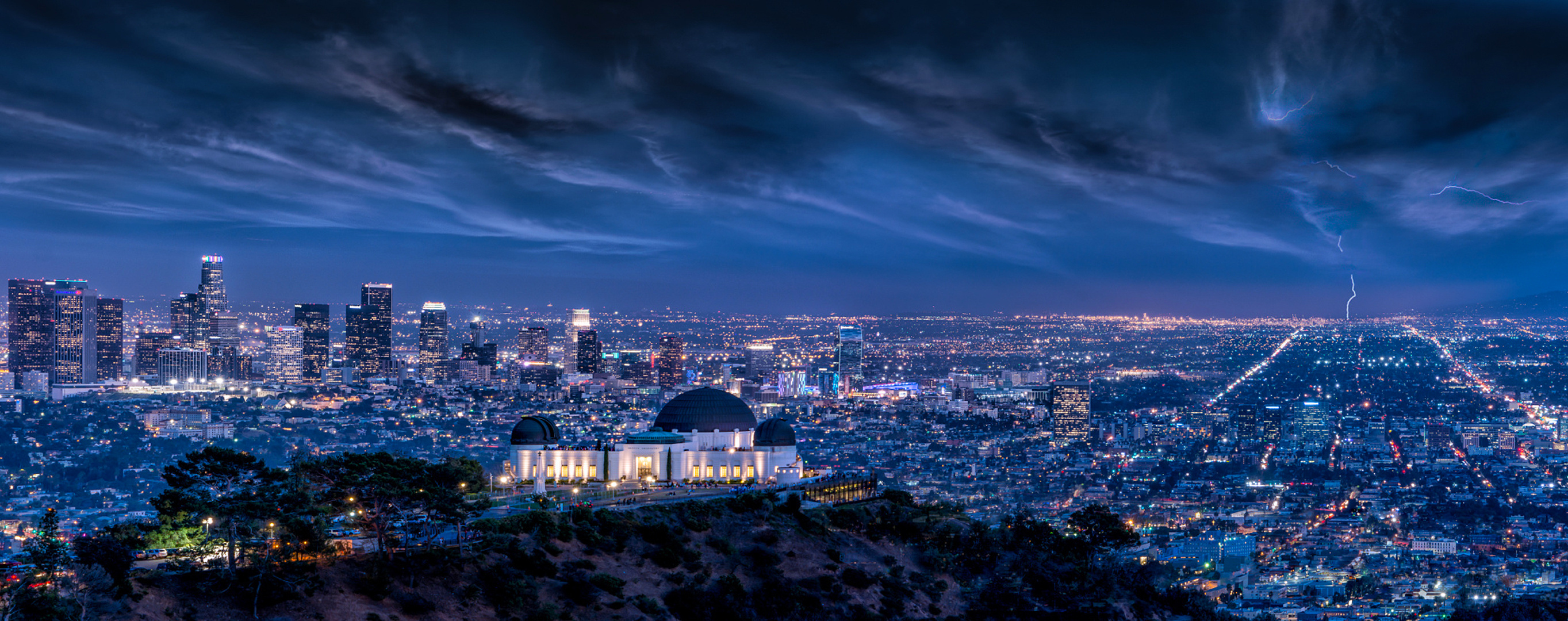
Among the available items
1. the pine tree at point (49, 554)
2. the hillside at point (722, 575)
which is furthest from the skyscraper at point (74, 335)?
the pine tree at point (49, 554)

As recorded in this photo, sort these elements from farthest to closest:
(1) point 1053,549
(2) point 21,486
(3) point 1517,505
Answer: (2) point 21,486, (3) point 1517,505, (1) point 1053,549

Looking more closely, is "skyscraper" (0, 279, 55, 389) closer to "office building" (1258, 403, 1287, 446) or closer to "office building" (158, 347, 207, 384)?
"office building" (158, 347, 207, 384)

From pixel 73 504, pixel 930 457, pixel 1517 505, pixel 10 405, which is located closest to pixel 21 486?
→ pixel 73 504

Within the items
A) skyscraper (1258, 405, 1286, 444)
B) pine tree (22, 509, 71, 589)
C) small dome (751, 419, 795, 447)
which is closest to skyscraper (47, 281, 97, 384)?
skyscraper (1258, 405, 1286, 444)

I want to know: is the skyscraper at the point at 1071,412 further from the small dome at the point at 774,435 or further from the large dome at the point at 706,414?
the small dome at the point at 774,435

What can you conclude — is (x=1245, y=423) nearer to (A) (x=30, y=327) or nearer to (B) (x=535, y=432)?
(B) (x=535, y=432)

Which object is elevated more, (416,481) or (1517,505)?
(416,481)

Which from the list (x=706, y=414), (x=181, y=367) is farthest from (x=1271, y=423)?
(x=181, y=367)

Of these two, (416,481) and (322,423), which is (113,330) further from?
(416,481)
